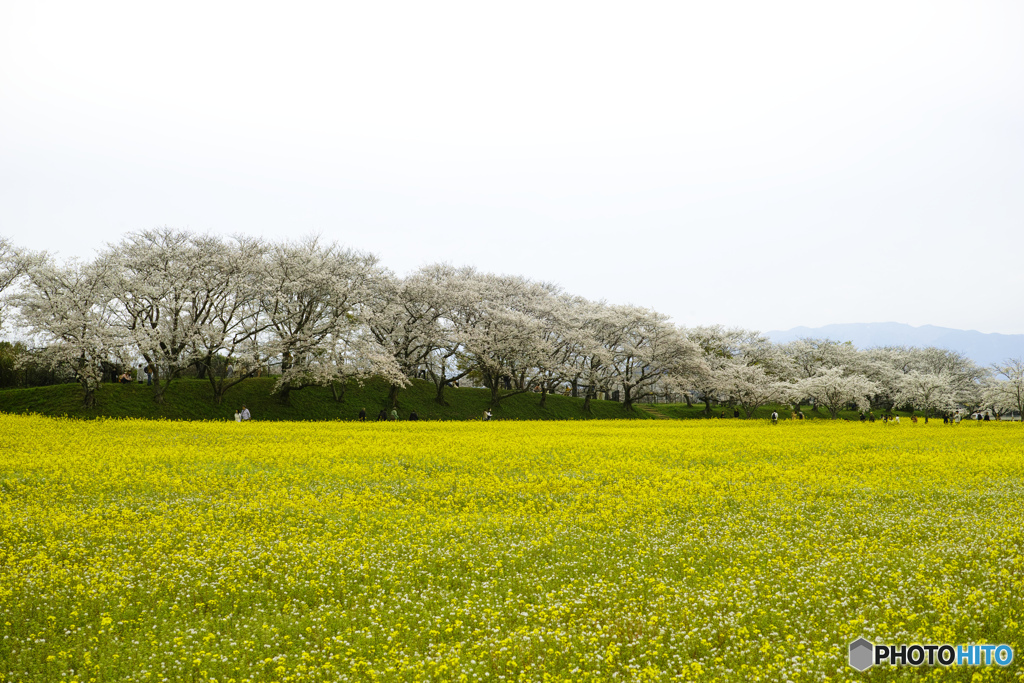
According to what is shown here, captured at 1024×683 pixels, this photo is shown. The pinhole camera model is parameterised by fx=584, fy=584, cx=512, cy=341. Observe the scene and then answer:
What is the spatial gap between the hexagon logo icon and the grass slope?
4758cm

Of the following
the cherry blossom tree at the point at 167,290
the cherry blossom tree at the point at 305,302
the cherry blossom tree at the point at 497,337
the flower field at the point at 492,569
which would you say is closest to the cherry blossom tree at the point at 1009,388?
the cherry blossom tree at the point at 497,337

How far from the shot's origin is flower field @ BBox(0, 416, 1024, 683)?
8.48 m

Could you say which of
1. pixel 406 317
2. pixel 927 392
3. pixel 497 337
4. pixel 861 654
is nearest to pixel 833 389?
pixel 927 392

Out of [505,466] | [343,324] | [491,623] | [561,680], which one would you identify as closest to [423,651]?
[491,623]

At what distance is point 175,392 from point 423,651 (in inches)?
1875

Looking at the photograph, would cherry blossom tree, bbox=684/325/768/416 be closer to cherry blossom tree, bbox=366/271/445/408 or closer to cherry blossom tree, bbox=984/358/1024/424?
cherry blossom tree, bbox=984/358/1024/424

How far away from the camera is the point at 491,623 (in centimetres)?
966

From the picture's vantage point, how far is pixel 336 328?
5100 cm

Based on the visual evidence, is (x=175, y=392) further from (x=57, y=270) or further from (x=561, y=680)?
(x=561, y=680)

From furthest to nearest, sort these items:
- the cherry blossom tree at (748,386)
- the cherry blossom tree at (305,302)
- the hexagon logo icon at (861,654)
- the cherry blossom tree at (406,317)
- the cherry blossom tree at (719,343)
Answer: the cherry blossom tree at (719,343) < the cherry blossom tree at (748,386) < the cherry blossom tree at (406,317) < the cherry blossom tree at (305,302) < the hexagon logo icon at (861,654)
